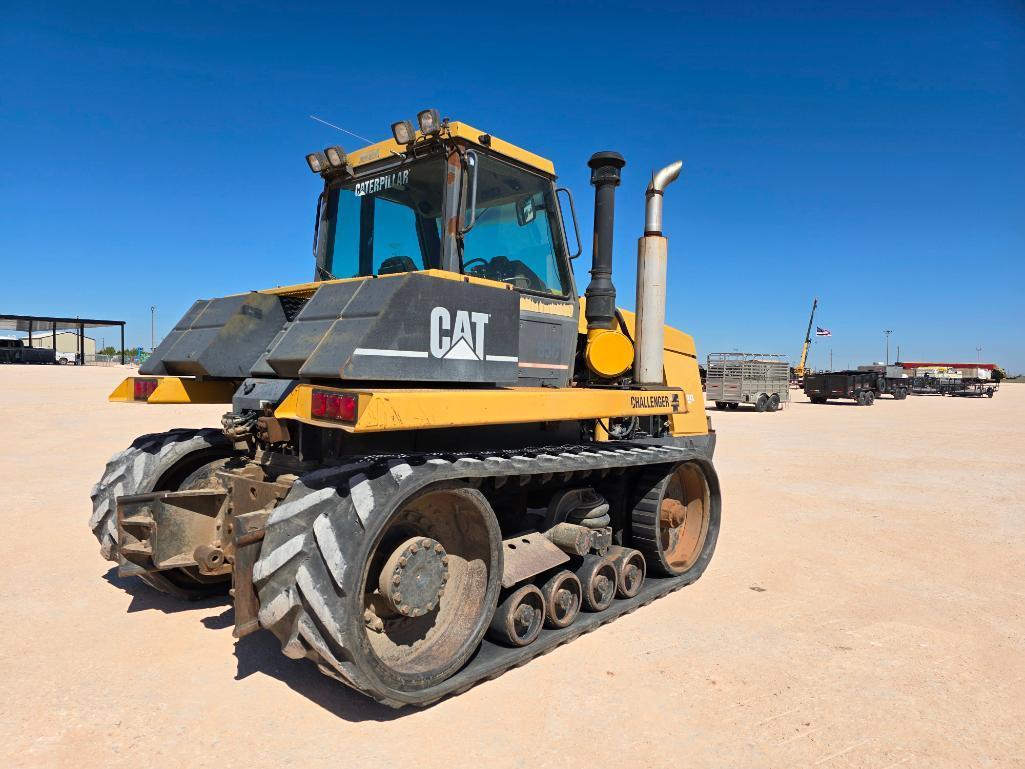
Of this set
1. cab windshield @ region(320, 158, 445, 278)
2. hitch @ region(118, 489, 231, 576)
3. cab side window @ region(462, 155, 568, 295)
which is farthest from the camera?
cab windshield @ region(320, 158, 445, 278)

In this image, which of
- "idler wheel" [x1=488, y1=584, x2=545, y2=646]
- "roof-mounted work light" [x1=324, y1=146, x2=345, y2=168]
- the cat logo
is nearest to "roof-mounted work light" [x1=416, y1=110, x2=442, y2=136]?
"roof-mounted work light" [x1=324, y1=146, x2=345, y2=168]

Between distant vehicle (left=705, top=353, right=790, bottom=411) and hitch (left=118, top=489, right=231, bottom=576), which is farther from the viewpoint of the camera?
distant vehicle (left=705, top=353, right=790, bottom=411)

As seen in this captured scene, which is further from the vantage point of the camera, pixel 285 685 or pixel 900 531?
pixel 900 531

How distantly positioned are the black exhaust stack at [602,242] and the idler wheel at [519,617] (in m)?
2.28

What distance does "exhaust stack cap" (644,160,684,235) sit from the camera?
5.79 meters

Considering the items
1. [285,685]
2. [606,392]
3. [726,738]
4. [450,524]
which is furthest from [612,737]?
[606,392]

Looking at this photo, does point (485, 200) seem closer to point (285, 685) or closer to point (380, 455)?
point (380, 455)

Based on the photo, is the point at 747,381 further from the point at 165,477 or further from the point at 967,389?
the point at 967,389

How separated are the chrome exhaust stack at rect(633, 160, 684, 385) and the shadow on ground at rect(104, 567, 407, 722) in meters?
3.36

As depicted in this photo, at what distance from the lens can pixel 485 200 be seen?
4.72 metres

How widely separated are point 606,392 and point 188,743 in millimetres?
3283

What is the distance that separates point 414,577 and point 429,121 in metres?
2.85

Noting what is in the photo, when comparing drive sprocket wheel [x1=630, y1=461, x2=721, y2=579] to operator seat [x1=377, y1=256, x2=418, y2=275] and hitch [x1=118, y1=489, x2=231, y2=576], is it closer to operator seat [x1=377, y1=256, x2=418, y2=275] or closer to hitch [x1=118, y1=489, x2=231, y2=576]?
operator seat [x1=377, y1=256, x2=418, y2=275]

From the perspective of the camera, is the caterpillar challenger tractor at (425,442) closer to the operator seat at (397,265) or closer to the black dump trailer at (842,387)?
the operator seat at (397,265)
